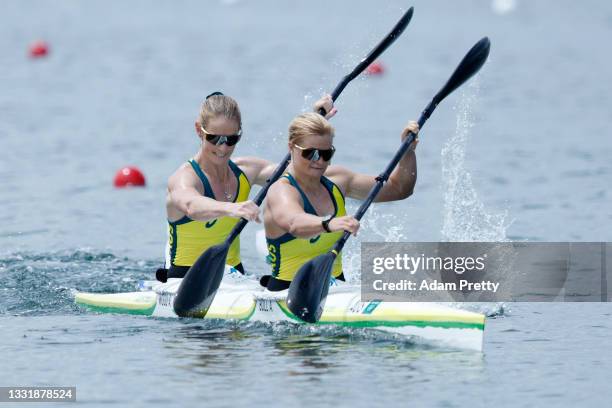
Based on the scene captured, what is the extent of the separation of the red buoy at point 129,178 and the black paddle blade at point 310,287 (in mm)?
9582

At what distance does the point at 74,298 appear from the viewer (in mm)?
12195

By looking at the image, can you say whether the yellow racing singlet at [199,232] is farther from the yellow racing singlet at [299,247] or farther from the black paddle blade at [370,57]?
the black paddle blade at [370,57]

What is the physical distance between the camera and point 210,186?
35.5ft

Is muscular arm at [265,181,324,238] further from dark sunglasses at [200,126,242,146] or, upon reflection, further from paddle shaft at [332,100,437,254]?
dark sunglasses at [200,126,242,146]

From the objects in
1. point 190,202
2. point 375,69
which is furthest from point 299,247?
point 375,69

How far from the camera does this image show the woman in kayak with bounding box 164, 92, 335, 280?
10.5m

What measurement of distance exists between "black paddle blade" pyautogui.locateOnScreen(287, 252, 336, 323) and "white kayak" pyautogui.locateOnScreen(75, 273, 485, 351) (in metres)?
0.20

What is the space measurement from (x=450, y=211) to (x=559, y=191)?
3.17 meters

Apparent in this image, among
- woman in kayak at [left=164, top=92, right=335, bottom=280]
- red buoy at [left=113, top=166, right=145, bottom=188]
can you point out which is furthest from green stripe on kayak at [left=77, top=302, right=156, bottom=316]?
red buoy at [left=113, top=166, right=145, bottom=188]

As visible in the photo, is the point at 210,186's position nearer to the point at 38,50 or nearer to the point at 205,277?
the point at 205,277

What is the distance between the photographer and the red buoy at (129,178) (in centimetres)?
1931

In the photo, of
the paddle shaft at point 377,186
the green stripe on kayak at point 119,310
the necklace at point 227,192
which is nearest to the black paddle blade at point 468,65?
the paddle shaft at point 377,186

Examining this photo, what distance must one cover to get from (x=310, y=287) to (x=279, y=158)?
1153 cm

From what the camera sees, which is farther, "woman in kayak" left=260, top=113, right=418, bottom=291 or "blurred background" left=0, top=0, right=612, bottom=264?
"blurred background" left=0, top=0, right=612, bottom=264
